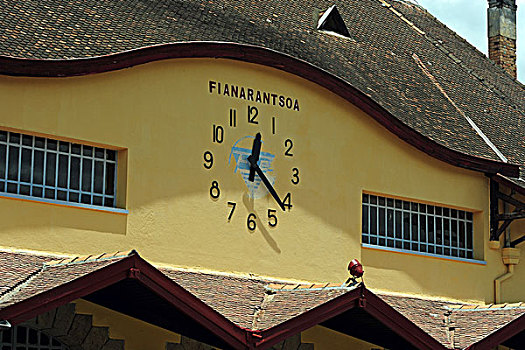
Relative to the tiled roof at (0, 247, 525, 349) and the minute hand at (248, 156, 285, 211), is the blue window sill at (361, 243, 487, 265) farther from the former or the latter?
the minute hand at (248, 156, 285, 211)

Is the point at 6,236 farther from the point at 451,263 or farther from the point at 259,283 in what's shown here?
the point at 451,263

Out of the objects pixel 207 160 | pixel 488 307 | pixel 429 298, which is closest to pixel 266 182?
pixel 207 160

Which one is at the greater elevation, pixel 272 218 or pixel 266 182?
pixel 266 182

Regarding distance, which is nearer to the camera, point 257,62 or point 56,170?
point 56,170

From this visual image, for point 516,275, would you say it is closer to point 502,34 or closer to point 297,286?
point 297,286

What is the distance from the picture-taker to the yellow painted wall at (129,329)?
17.3 metres

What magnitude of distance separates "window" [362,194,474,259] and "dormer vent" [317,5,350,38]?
5.63 meters

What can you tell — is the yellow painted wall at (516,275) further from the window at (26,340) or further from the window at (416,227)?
the window at (26,340)

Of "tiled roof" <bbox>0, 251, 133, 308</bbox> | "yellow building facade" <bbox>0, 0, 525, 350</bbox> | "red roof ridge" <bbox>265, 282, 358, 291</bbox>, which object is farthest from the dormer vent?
"tiled roof" <bbox>0, 251, 133, 308</bbox>

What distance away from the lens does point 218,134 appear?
19.6 metres

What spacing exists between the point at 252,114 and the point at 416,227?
4.36 meters

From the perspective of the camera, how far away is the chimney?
3189 cm

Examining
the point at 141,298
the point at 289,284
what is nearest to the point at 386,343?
the point at 289,284

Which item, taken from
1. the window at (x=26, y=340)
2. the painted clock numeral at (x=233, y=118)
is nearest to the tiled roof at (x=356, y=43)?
the painted clock numeral at (x=233, y=118)
